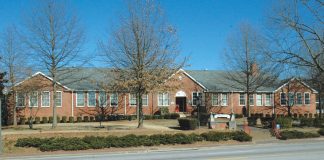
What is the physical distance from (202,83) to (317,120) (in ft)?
61.0

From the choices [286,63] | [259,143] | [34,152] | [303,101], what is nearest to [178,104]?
[303,101]

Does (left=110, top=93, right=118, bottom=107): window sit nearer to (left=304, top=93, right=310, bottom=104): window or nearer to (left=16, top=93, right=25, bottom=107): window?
(left=16, top=93, right=25, bottom=107): window

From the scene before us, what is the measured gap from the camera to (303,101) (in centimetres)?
6047

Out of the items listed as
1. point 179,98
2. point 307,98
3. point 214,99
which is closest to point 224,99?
point 214,99

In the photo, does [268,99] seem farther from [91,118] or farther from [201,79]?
[91,118]

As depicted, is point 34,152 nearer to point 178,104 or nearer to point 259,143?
point 259,143

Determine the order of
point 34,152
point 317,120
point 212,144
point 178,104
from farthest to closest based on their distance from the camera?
1. point 178,104
2. point 317,120
3. point 212,144
4. point 34,152

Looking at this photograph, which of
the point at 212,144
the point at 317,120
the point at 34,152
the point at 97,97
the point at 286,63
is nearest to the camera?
the point at 34,152

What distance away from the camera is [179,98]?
181 feet

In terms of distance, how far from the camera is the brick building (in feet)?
159

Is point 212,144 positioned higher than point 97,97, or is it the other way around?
point 97,97

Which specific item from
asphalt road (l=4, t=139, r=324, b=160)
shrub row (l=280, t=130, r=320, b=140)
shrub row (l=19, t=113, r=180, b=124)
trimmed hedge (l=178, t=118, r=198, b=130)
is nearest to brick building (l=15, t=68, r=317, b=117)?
shrub row (l=19, t=113, r=180, b=124)

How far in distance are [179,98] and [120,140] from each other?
28.9 m

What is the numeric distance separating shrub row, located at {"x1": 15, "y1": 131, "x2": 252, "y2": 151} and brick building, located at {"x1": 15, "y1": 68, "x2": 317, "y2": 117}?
49.7 feet
